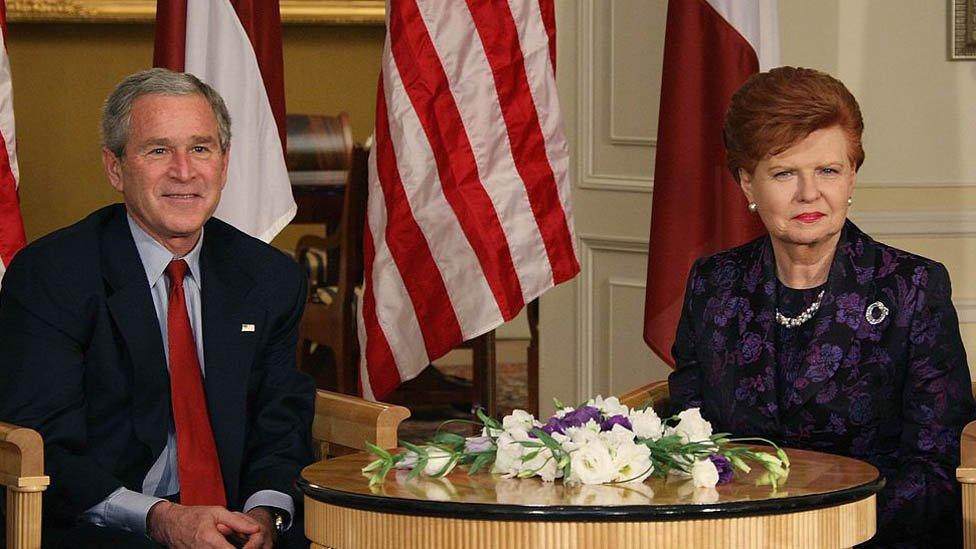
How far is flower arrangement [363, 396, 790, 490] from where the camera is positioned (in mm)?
2248

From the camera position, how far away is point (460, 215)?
4.13 metres

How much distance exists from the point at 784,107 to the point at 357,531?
1160 millimetres

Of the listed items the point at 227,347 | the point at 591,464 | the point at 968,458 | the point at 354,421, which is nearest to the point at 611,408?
the point at 591,464

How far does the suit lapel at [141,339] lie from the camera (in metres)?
2.84

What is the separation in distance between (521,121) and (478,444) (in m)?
1.89

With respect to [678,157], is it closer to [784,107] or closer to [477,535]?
[784,107]

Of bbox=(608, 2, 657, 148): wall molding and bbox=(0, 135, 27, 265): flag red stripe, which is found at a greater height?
bbox=(608, 2, 657, 148): wall molding

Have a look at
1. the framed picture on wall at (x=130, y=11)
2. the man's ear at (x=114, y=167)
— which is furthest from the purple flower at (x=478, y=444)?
the framed picture on wall at (x=130, y=11)

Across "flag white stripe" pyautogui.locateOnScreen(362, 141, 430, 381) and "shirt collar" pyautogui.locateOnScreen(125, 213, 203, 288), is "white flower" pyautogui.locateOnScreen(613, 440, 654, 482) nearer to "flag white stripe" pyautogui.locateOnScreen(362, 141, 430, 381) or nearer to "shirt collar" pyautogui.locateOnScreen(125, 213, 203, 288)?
"shirt collar" pyautogui.locateOnScreen(125, 213, 203, 288)

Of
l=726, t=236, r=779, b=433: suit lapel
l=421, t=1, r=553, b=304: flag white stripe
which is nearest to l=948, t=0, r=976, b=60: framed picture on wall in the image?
l=421, t=1, r=553, b=304: flag white stripe

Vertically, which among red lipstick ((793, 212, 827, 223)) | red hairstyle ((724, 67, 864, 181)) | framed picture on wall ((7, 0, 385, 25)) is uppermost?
framed picture on wall ((7, 0, 385, 25))

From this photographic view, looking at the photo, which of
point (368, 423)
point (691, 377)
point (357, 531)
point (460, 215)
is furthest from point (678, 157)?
point (357, 531)

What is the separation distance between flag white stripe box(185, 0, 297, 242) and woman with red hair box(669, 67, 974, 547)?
1.41m

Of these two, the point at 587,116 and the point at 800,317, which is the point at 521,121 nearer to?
the point at 587,116
